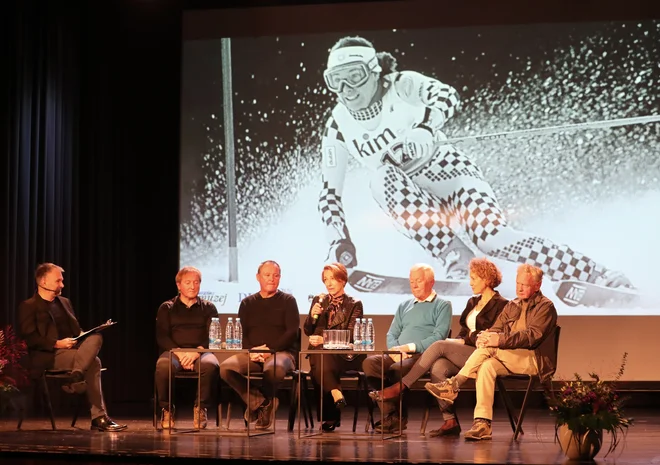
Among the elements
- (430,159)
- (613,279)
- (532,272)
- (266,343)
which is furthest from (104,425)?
(613,279)

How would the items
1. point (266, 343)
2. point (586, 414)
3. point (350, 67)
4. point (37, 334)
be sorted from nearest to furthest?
point (586, 414), point (37, 334), point (266, 343), point (350, 67)

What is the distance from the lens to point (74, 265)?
754cm

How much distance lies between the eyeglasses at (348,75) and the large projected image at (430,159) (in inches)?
0.4

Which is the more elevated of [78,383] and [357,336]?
[357,336]

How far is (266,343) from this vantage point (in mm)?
5680

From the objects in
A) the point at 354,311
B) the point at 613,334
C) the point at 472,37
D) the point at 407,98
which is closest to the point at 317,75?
the point at 407,98

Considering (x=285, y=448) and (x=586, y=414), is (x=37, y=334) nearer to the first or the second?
(x=285, y=448)

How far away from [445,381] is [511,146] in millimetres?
2453

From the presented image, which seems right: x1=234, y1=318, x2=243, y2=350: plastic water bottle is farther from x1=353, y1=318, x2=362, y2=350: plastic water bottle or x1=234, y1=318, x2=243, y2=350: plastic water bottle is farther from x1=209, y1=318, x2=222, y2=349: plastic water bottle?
x1=353, y1=318, x2=362, y2=350: plastic water bottle

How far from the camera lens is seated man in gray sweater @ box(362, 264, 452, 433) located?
534cm

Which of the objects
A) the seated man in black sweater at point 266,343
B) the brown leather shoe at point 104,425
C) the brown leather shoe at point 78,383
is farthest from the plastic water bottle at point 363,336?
the brown leather shoe at point 78,383

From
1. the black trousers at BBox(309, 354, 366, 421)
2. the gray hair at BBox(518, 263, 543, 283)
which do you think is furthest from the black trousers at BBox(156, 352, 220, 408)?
the gray hair at BBox(518, 263, 543, 283)

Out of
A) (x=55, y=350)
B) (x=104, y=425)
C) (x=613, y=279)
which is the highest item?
(x=613, y=279)

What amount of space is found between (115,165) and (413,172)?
2626mm
